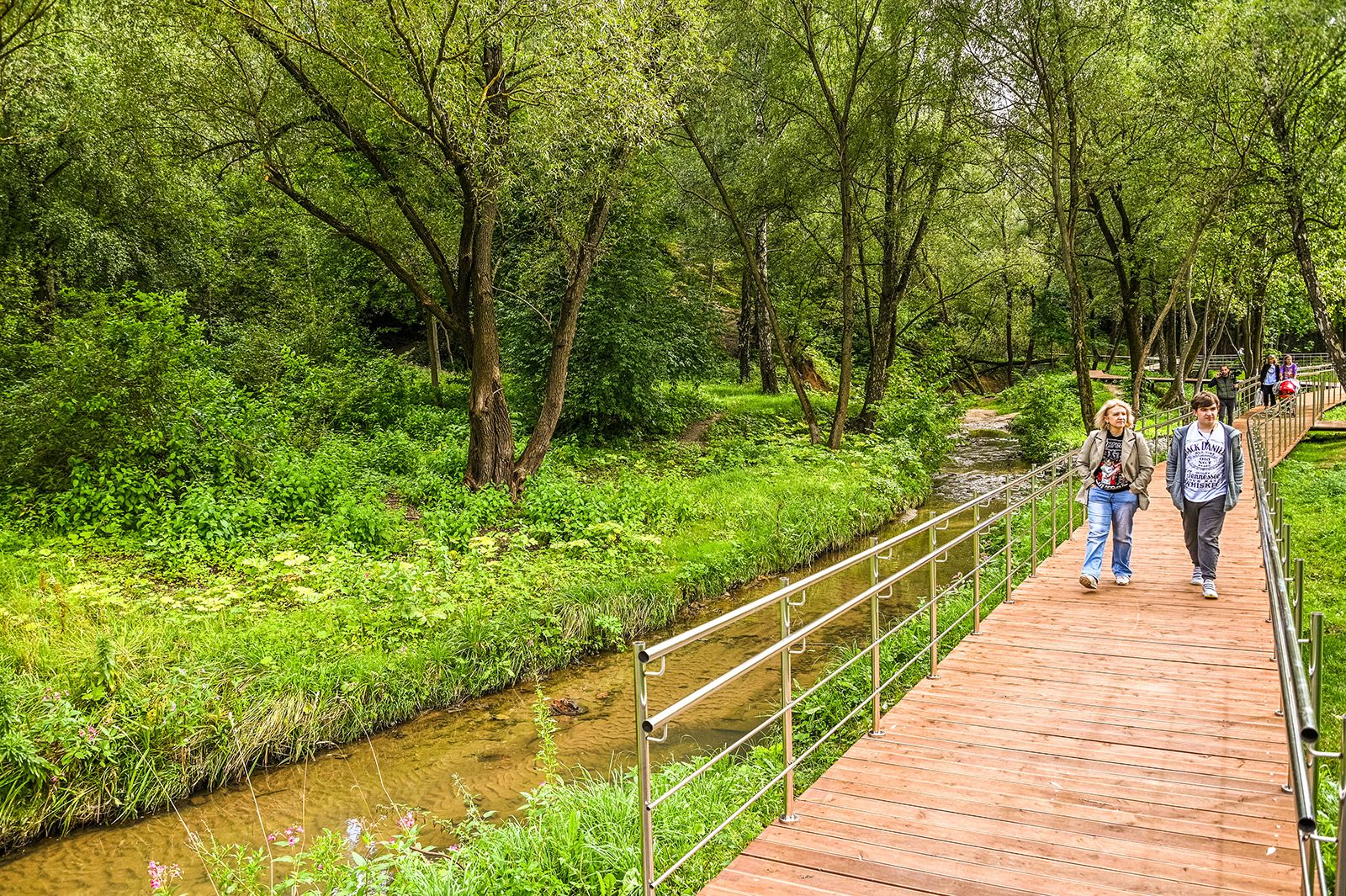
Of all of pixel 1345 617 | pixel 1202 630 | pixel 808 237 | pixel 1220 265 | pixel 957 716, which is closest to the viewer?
pixel 957 716

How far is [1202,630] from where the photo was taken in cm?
678

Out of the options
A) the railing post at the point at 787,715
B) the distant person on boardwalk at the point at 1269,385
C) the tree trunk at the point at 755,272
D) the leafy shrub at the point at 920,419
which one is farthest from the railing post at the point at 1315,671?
the distant person on boardwalk at the point at 1269,385

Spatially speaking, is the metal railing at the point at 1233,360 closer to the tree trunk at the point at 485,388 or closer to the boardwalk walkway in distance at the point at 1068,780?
the tree trunk at the point at 485,388

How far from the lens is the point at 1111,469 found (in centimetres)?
790

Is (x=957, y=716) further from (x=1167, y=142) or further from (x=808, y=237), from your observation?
(x=808, y=237)

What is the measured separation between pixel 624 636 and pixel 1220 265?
2044 cm

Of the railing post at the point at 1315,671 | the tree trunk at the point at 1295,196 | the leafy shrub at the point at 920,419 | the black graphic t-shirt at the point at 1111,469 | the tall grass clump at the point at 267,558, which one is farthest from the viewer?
the leafy shrub at the point at 920,419

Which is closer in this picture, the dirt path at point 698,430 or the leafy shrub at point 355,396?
the leafy shrub at point 355,396

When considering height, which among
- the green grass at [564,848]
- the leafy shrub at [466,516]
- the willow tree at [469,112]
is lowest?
the green grass at [564,848]

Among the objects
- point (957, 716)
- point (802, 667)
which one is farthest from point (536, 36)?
point (957, 716)

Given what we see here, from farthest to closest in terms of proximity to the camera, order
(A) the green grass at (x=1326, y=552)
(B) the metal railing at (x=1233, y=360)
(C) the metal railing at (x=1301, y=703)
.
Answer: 1. (B) the metal railing at (x=1233, y=360)
2. (A) the green grass at (x=1326, y=552)
3. (C) the metal railing at (x=1301, y=703)

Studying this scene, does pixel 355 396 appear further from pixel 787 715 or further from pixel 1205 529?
pixel 787 715

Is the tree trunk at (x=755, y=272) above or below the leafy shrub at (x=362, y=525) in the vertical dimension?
Answer: above

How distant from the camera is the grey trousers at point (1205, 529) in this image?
734cm
